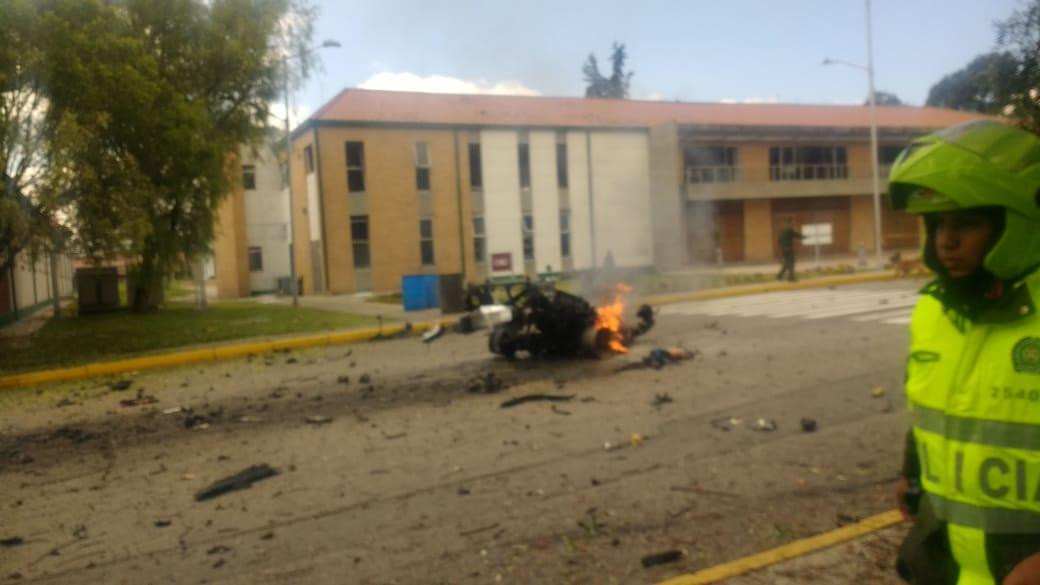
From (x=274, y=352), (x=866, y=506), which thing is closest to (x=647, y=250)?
(x=274, y=352)

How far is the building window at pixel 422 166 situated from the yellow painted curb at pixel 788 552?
28.5m

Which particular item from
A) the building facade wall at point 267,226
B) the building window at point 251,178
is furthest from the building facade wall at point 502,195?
the building window at point 251,178

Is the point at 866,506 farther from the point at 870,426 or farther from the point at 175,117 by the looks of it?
the point at 175,117

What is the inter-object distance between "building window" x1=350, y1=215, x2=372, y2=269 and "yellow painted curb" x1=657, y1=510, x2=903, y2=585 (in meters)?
29.4

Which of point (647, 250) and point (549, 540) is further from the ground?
point (647, 250)

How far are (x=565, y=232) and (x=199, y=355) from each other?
31.4 feet

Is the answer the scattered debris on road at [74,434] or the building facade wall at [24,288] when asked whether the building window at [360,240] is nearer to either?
the building facade wall at [24,288]

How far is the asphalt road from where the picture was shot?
4645 mm

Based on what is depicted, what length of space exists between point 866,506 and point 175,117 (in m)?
16.9

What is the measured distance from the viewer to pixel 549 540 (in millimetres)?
4766

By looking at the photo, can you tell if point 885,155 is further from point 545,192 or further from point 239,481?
point 239,481

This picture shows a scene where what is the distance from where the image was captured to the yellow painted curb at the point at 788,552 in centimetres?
408

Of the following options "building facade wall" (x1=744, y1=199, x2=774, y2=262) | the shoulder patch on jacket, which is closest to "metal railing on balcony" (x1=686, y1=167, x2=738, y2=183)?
"building facade wall" (x1=744, y1=199, x2=774, y2=262)

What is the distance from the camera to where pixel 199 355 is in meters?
14.5
